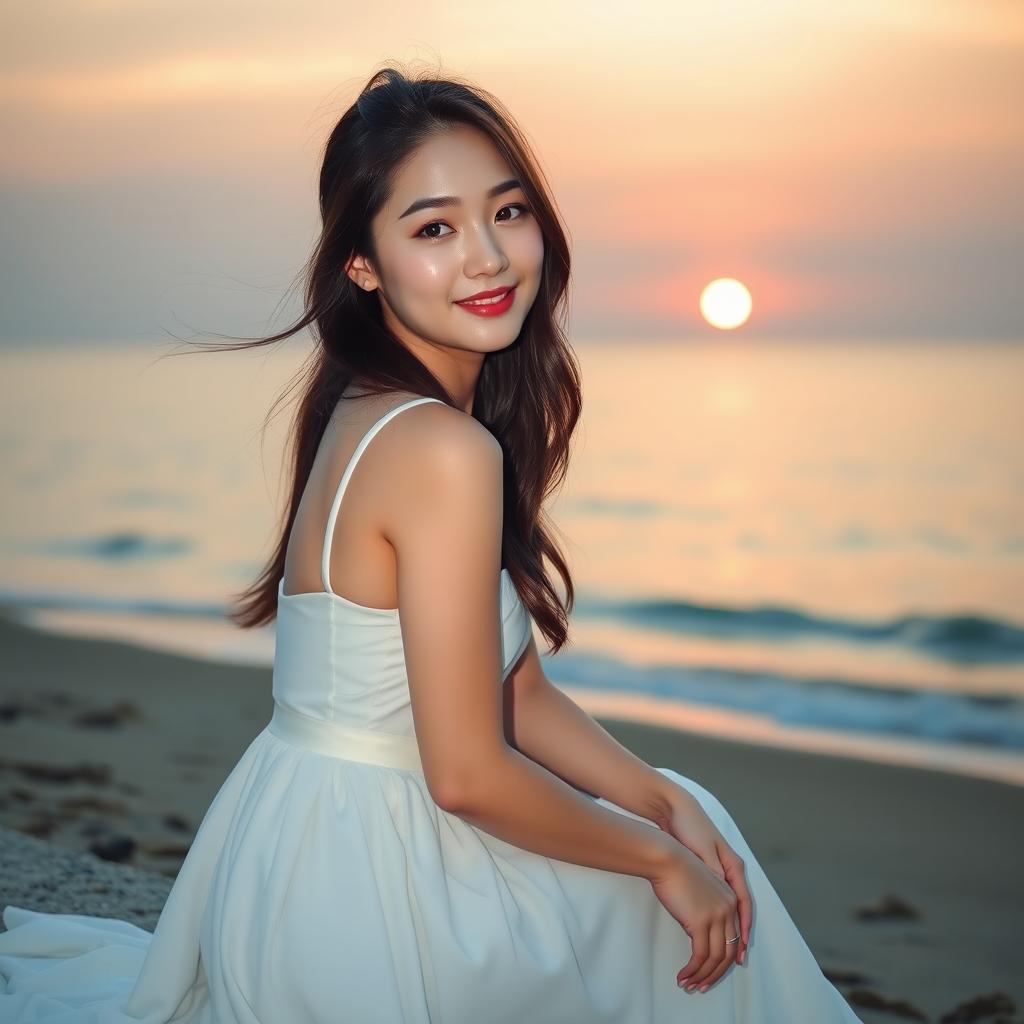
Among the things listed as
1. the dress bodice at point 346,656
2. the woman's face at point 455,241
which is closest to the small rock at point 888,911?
the dress bodice at point 346,656

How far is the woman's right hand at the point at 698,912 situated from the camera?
212 centimetres

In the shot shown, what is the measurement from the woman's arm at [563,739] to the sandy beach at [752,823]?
146 cm

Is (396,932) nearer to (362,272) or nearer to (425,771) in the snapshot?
(425,771)

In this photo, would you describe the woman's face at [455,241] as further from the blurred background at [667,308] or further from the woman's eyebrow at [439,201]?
the blurred background at [667,308]

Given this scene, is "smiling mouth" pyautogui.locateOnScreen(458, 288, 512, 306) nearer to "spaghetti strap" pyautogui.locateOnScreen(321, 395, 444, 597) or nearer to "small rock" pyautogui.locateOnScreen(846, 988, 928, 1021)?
"spaghetti strap" pyautogui.locateOnScreen(321, 395, 444, 597)

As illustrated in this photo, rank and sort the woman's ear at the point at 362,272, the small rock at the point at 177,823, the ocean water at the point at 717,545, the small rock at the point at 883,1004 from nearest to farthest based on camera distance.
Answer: the woman's ear at the point at 362,272, the small rock at the point at 883,1004, the small rock at the point at 177,823, the ocean water at the point at 717,545

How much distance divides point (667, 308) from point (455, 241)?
3073 centimetres

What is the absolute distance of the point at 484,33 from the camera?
15.3 meters

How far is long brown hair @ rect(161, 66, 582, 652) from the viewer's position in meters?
2.30

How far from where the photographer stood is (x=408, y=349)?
8.11ft

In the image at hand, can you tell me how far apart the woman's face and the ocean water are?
1.52 feet

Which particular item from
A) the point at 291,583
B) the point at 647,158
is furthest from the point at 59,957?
the point at 647,158

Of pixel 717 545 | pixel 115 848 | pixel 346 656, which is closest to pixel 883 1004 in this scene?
pixel 346 656

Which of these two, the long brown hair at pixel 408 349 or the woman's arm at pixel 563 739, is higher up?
the long brown hair at pixel 408 349
